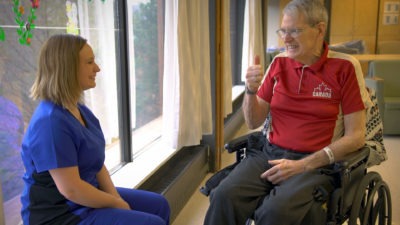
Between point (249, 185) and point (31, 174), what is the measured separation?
2.73 ft

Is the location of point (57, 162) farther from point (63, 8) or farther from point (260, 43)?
point (260, 43)

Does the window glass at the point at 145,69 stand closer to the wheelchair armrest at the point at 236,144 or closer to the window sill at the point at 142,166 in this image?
the window sill at the point at 142,166

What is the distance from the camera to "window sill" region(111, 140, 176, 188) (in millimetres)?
2248

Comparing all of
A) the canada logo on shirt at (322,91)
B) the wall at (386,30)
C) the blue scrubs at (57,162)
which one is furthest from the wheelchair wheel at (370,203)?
the wall at (386,30)

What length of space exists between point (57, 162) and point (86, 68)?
34 cm

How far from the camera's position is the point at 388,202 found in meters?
1.93

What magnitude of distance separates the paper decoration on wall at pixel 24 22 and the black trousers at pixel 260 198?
95cm

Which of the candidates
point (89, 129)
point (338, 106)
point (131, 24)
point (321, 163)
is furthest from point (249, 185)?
point (131, 24)

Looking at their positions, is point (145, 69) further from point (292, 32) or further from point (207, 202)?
point (292, 32)

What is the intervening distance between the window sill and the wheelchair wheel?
44.7 inches

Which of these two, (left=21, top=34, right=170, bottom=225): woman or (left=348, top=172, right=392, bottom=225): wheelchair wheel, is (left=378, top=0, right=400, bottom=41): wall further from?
(left=21, top=34, right=170, bottom=225): woman

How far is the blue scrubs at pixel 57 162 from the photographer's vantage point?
124 centimetres

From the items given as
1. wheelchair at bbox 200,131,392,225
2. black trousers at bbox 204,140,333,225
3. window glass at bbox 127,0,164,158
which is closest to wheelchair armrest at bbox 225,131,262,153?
wheelchair at bbox 200,131,392,225

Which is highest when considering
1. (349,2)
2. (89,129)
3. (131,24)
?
(349,2)
